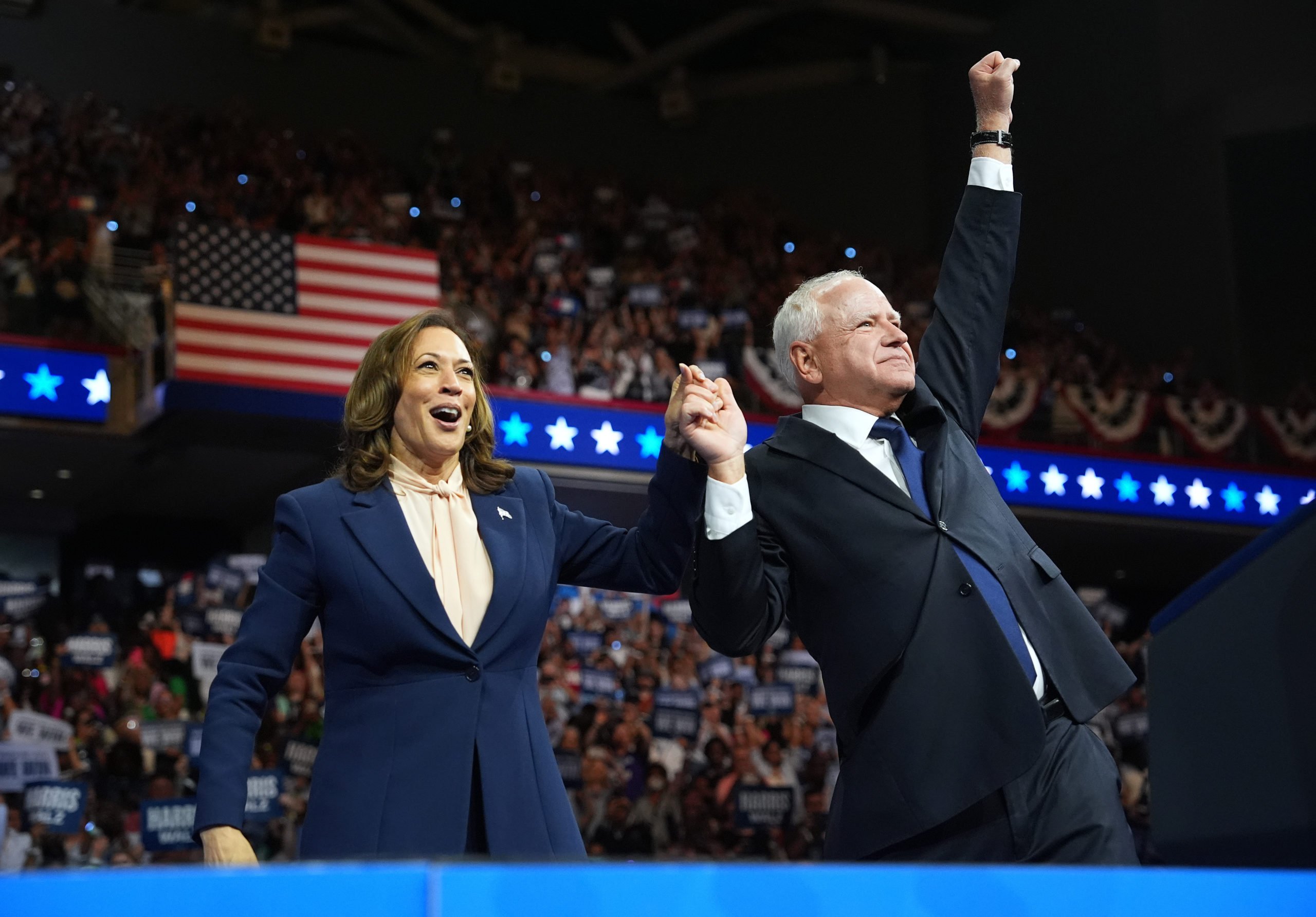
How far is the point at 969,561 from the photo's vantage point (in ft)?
7.16

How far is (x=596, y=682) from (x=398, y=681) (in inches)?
243

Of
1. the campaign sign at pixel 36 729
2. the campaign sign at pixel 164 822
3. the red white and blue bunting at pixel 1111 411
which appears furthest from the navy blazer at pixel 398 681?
the red white and blue bunting at pixel 1111 411

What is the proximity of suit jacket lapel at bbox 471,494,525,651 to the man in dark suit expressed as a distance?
26 centimetres

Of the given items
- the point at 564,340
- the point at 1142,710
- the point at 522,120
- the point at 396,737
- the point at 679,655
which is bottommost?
the point at 1142,710

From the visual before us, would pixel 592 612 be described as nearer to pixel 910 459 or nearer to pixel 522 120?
pixel 910 459

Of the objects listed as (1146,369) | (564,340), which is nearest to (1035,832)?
(564,340)

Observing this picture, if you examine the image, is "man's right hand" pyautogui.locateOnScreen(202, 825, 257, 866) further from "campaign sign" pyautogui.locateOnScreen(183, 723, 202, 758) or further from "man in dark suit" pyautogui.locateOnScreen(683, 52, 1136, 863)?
"campaign sign" pyautogui.locateOnScreen(183, 723, 202, 758)

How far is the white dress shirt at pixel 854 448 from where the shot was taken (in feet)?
6.81

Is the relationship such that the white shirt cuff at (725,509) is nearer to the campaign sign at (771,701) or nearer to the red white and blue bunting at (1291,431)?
the campaign sign at (771,701)

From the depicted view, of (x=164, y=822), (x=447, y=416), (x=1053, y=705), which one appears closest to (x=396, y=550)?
(x=447, y=416)

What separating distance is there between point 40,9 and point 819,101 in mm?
8811

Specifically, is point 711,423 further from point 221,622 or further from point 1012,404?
point 1012,404

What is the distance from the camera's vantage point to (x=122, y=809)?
6.34m

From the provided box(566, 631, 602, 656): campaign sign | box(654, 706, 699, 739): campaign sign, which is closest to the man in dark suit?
box(654, 706, 699, 739): campaign sign
